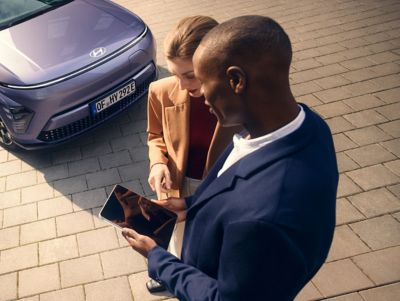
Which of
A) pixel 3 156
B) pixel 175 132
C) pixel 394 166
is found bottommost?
pixel 3 156

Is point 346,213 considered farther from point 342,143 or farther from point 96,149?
point 96,149

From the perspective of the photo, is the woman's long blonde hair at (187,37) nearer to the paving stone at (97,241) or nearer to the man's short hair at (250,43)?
the man's short hair at (250,43)

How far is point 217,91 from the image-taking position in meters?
1.21

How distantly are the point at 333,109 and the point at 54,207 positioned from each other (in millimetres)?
3216

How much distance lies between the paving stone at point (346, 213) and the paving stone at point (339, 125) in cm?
106

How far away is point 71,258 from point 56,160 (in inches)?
56.9

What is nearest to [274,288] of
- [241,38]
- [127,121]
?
[241,38]

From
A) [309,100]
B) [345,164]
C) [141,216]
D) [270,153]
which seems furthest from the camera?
[309,100]

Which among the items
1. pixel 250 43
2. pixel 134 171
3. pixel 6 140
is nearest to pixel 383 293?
pixel 250 43

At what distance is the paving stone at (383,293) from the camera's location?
2.57 m

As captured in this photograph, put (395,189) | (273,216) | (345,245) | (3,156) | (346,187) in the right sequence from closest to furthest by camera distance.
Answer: (273,216) → (345,245) → (395,189) → (346,187) → (3,156)

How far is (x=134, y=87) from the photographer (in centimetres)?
433

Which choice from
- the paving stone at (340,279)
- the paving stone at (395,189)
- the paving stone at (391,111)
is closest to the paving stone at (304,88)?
the paving stone at (391,111)

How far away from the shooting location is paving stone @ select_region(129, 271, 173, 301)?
9.08 feet
